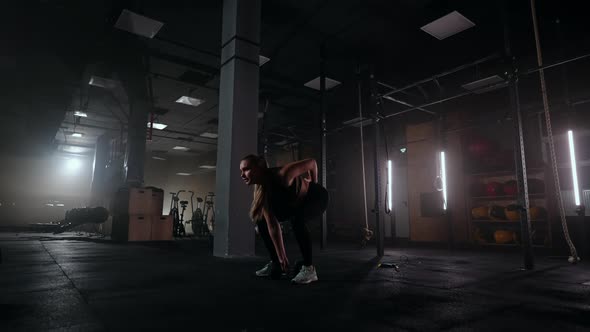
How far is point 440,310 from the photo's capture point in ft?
5.73

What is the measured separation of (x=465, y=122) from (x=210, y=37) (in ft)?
18.0

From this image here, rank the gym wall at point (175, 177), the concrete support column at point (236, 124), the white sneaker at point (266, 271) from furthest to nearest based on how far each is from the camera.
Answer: the gym wall at point (175, 177)
the concrete support column at point (236, 124)
the white sneaker at point (266, 271)

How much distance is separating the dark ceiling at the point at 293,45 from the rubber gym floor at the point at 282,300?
2.85 metres

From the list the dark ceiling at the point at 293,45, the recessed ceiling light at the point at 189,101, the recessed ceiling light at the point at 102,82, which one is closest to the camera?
the dark ceiling at the point at 293,45

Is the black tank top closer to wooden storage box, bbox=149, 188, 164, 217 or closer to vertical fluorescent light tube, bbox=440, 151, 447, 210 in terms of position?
vertical fluorescent light tube, bbox=440, 151, 447, 210

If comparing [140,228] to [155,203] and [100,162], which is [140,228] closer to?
[155,203]

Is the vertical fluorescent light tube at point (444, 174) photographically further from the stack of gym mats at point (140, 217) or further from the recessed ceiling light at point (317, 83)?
the stack of gym mats at point (140, 217)

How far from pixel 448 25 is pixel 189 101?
671 cm

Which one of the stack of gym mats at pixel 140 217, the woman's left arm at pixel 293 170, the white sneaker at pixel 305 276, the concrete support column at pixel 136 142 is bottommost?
the white sneaker at pixel 305 276

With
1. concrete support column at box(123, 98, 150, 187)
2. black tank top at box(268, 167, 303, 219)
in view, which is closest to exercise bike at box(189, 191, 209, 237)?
concrete support column at box(123, 98, 150, 187)

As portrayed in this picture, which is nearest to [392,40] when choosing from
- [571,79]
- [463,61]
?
[463,61]

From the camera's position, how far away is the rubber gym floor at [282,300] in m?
1.48

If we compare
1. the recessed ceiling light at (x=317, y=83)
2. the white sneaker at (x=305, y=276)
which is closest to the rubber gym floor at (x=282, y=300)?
the white sneaker at (x=305, y=276)

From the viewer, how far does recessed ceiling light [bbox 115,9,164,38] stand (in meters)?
5.25
